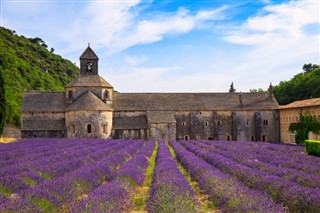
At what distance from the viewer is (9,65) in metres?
64.4

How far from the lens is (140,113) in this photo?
40.7m

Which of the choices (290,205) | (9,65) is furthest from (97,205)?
(9,65)

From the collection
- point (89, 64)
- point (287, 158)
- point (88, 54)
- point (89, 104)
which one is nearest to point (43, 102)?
point (89, 104)

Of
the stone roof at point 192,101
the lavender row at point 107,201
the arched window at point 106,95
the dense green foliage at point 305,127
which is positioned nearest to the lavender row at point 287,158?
the lavender row at point 107,201

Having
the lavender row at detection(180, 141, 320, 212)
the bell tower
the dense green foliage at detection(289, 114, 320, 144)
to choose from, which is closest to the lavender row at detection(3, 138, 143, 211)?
the lavender row at detection(180, 141, 320, 212)

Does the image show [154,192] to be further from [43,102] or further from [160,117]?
[43,102]

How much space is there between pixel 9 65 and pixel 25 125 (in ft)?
101

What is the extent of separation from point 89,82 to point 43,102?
5.45 m

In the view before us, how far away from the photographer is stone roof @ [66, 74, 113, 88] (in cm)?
4034

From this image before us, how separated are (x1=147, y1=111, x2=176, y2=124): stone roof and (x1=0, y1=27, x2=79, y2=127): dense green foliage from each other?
65.5 feet

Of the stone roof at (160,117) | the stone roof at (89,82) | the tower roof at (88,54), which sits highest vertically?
the tower roof at (88,54)

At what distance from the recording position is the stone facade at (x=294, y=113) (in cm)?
3416

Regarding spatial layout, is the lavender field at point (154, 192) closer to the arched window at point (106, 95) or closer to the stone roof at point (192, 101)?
the arched window at point (106, 95)

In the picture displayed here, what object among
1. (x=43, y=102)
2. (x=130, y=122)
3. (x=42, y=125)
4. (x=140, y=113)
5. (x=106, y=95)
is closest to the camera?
(x=42, y=125)
